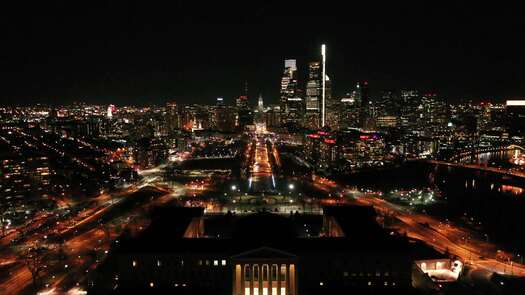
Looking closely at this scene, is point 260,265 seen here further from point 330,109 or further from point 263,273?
point 330,109

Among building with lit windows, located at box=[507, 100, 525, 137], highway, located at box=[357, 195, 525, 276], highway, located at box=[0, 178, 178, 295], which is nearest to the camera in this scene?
highway, located at box=[0, 178, 178, 295]

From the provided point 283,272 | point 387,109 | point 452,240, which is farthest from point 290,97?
point 283,272

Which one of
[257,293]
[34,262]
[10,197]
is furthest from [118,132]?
[257,293]

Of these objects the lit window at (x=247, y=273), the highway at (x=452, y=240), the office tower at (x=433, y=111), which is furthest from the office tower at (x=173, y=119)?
the lit window at (x=247, y=273)

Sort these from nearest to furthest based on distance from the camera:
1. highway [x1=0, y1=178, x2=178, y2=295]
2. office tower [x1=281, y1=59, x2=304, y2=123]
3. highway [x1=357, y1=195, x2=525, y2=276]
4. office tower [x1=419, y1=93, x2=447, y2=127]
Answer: highway [x1=0, y1=178, x2=178, y2=295] → highway [x1=357, y1=195, x2=525, y2=276] → office tower [x1=419, y1=93, x2=447, y2=127] → office tower [x1=281, y1=59, x2=304, y2=123]

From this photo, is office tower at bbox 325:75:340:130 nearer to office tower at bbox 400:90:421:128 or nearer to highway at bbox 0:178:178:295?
office tower at bbox 400:90:421:128

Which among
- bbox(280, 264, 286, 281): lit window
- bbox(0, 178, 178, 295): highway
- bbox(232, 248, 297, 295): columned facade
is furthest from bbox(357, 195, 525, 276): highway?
bbox(0, 178, 178, 295): highway
